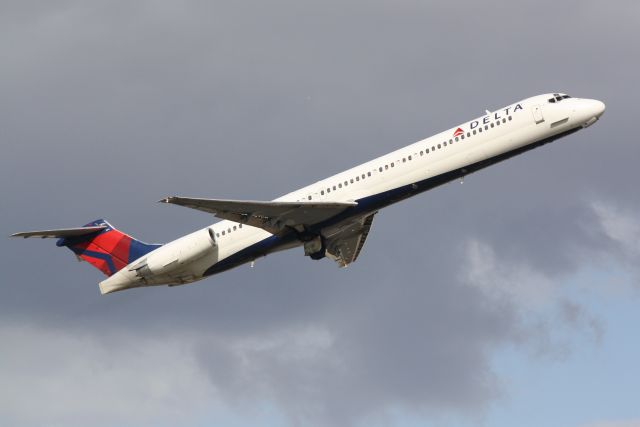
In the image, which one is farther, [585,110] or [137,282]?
[137,282]

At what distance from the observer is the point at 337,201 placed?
46562 mm

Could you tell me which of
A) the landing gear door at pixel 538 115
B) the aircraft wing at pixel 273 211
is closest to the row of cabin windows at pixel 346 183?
the aircraft wing at pixel 273 211

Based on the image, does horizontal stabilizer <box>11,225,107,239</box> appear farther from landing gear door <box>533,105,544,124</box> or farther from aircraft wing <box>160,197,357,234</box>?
landing gear door <box>533,105,544,124</box>

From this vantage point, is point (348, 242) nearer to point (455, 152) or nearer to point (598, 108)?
point (455, 152)

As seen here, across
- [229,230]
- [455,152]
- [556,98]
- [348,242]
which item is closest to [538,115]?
[556,98]

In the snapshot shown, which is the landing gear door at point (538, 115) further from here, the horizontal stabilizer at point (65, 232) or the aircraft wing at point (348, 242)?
the horizontal stabilizer at point (65, 232)

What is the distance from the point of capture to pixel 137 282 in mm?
50531

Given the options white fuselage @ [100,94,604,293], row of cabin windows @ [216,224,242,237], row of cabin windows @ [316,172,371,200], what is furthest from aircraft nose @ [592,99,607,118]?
row of cabin windows @ [216,224,242,237]

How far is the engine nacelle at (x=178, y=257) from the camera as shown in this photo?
161ft

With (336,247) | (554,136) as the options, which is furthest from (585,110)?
(336,247)

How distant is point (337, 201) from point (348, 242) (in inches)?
277

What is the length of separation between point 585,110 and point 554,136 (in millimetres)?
1622

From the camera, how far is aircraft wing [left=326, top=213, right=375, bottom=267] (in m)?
51.8

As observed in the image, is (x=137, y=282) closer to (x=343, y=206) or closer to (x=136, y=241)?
(x=136, y=241)
